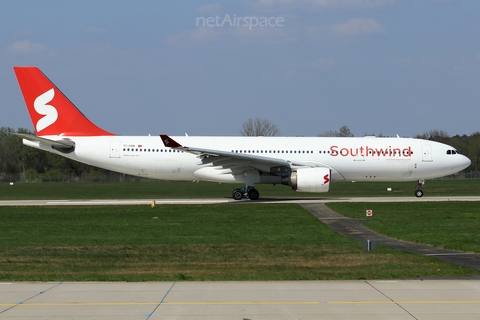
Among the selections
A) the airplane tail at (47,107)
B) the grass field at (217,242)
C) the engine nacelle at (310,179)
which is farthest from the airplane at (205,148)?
the grass field at (217,242)

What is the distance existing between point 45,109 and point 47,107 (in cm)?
16

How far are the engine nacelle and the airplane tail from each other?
11248mm

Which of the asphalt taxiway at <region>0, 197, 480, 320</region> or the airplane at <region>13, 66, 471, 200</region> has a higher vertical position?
the airplane at <region>13, 66, 471, 200</region>

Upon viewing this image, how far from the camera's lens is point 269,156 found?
33031 millimetres

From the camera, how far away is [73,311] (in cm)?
898

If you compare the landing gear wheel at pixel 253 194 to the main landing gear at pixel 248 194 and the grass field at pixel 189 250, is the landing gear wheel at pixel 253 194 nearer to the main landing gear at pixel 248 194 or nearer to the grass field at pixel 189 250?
the main landing gear at pixel 248 194

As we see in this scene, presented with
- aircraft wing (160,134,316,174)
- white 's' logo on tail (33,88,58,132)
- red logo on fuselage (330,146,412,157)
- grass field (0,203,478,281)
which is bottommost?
grass field (0,203,478,281)

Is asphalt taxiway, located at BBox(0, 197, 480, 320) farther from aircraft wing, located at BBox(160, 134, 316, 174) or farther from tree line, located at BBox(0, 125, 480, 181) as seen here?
tree line, located at BBox(0, 125, 480, 181)

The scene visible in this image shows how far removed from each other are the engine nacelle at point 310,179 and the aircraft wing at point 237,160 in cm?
101

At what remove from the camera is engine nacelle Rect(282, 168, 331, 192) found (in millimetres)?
30656

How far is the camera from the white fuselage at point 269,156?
32812 mm

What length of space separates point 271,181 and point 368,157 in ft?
17.9

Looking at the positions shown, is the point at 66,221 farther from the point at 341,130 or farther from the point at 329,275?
the point at 341,130

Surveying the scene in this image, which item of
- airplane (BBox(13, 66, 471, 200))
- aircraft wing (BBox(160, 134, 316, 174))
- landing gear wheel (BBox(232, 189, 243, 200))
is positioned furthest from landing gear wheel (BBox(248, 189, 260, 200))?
aircraft wing (BBox(160, 134, 316, 174))
